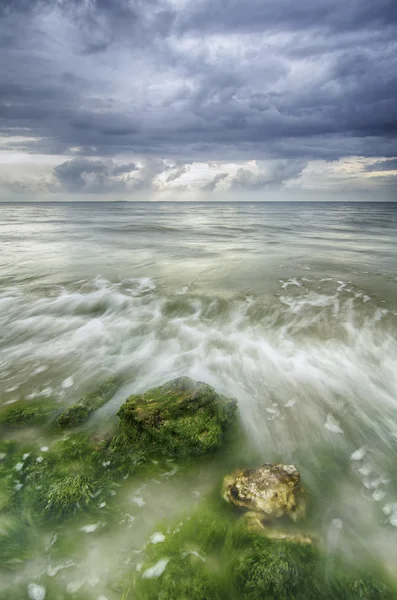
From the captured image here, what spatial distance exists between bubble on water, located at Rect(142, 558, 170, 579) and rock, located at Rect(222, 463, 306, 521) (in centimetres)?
84

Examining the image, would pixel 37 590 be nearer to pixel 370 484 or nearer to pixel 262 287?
pixel 370 484

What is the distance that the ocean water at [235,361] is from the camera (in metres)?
3.26

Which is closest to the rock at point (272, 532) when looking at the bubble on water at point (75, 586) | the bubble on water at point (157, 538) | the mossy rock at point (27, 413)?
the bubble on water at point (157, 538)

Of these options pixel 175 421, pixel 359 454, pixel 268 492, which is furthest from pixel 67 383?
pixel 359 454

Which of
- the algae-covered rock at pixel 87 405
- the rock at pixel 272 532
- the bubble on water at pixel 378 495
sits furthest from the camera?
the algae-covered rock at pixel 87 405

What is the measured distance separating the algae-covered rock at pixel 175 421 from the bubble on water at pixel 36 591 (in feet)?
4.74

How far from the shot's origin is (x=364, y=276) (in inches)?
502

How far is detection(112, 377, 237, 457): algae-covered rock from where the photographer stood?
3959mm

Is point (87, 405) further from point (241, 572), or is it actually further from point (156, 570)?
point (241, 572)

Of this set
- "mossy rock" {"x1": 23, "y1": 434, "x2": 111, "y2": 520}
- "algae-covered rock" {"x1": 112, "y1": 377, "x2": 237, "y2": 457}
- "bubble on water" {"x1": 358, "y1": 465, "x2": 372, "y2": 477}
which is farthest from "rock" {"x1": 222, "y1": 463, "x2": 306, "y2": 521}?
"mossy rock" {"x1": 23, "y1": 434, "x2": 111, "y2": 520}

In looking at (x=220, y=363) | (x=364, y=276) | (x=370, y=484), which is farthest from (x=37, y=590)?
(x=364, y=276)

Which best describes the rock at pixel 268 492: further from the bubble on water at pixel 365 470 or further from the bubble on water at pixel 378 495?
the bubble on water at pixel 365 470

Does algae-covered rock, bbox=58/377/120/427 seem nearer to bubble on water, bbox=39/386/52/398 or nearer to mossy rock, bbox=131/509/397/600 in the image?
bubble on water, bbox=39/386/52/398

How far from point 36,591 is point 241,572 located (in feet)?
5.64
